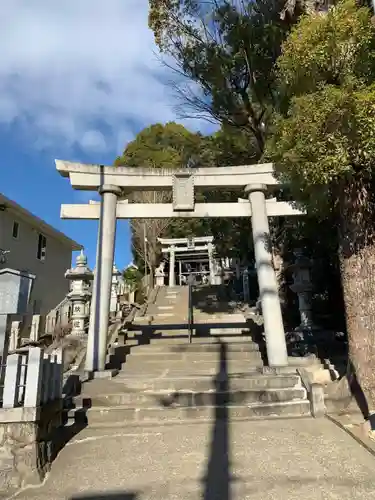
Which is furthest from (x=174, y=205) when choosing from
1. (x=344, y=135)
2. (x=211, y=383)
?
(x=344, y=135)

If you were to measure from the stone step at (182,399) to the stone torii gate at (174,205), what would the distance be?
1724 millimetres

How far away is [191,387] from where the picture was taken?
630 centimetres

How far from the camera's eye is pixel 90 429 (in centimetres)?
537

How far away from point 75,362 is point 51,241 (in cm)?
1138

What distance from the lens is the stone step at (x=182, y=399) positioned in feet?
19.3

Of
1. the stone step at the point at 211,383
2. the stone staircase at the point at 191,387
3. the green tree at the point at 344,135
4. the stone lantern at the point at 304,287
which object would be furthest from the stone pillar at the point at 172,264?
the green tree at the point at 344,135

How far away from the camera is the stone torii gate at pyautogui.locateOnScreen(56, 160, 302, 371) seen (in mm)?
7672

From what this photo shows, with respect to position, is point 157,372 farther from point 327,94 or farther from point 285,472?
point 327,94

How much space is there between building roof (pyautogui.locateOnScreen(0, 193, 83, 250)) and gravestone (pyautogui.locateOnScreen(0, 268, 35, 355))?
1137 cm

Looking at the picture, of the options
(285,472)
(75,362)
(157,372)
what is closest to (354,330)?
(285,472)

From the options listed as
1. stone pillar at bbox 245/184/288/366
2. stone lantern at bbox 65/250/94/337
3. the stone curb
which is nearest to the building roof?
stone lantern at bbox 65/250/94/337

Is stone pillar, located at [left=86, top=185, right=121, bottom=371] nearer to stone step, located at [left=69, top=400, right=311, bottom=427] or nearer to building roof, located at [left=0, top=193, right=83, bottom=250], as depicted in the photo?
stone step, located at [left=69, top=400, right=311, bottom=427]

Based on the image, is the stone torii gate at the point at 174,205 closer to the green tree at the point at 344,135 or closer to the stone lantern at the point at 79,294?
the green tree at the point at 344,135

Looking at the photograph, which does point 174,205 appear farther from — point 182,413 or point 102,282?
point 182,413
